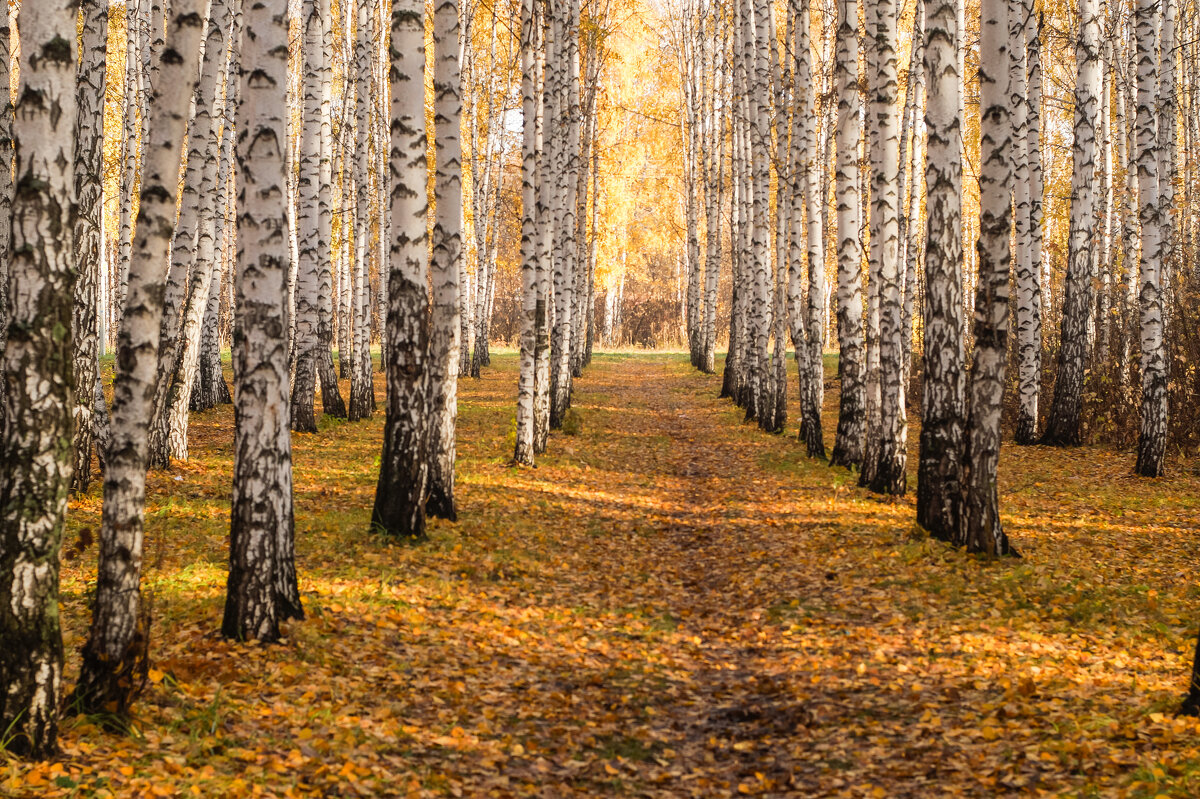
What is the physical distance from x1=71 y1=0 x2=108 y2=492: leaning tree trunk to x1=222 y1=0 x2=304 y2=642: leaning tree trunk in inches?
145

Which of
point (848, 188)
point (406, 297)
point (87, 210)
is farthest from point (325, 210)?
point (848, 188)

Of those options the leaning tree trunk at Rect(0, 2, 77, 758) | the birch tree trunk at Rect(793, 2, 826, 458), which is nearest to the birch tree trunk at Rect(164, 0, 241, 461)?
the leaning tree trunk at Rect(0, 2, 77, 758)

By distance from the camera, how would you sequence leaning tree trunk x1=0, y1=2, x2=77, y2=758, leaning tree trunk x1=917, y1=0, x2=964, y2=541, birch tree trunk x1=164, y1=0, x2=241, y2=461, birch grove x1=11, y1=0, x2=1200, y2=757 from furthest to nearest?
1. birch tree trunk x1=164, y1=0, x2=241, y2=461
2. leaning tree trunk x1=917, y1=0, x2=964, y2=541
3. birch grove x1=11, y1=0, x2=1200, y2=757
4. leaning tree trunk x1=0, y1=2, x2=77, y2=758

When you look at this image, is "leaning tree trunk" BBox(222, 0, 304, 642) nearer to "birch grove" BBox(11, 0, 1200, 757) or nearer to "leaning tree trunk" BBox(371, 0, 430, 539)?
"birch grove" BBox(11, 0, 1200, 757)

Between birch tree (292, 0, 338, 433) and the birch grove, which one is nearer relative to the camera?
the birch grove

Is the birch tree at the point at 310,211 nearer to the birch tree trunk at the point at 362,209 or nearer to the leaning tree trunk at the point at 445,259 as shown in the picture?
the birch tree trunk at the point at 362,209

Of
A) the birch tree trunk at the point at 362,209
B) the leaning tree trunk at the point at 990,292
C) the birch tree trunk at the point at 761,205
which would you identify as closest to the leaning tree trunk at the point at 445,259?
the leaning tree trunk at the point at 990,292

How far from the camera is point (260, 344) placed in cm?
572

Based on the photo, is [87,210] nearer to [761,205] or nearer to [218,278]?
[218,278]

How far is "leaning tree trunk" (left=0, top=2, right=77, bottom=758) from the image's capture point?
12.3ft

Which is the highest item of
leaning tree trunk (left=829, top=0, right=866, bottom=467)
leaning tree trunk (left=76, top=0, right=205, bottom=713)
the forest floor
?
leaning tree trunk (left=829, top=0, right=866, bottom=467)

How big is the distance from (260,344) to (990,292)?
6.04m

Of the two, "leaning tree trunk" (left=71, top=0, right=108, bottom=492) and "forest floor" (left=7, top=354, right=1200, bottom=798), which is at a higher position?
"leaning tree trunk" (left=71, top=0, right=108, bottom=492)

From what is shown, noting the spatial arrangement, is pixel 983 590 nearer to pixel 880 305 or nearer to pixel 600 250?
pixel 880 305
